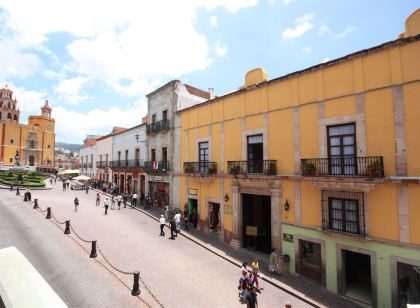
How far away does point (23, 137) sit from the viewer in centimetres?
6181

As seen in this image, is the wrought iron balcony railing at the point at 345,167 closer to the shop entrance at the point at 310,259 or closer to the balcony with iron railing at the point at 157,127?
the shop entrance at the point at 310,259

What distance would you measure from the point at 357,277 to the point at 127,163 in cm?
2440

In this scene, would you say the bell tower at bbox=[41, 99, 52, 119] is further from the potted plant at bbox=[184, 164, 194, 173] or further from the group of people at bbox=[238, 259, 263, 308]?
the group of people at bbox=[238, 259, 263, 308]

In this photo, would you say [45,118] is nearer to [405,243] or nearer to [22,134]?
[22,134]

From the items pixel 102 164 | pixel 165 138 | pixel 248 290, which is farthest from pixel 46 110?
pixel 248 290

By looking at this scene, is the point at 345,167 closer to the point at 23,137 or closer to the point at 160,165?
the point at 160,165

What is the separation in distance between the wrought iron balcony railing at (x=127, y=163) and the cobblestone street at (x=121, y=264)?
27.7 ft

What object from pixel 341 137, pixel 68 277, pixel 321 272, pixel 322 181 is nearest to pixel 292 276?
pixel 321 272

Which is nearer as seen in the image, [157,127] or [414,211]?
[414,211]

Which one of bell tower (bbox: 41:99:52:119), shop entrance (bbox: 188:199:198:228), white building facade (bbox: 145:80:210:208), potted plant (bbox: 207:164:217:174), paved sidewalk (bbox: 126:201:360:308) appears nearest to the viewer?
paved sidewalk (bbox: 126:201:360:308)

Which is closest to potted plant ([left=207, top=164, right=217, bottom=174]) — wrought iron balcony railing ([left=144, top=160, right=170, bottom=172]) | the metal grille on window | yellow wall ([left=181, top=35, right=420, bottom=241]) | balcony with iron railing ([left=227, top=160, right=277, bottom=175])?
yellow wall ([left=181, top=35, right=420, bottom=241])

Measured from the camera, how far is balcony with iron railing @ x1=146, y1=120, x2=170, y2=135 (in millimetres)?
22469

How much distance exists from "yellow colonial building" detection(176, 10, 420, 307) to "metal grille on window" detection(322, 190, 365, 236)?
0.14 feet

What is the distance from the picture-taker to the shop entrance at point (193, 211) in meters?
19.1
